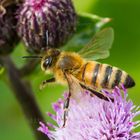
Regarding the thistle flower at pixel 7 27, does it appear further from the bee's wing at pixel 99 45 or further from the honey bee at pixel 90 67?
the bee's wing at pixel 99 45

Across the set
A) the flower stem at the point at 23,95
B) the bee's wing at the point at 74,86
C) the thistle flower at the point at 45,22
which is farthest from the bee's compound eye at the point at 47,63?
Result: the flower stem at the point at 23,95

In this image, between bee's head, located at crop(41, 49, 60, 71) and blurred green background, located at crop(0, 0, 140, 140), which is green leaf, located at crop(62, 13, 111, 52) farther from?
bee's head, located at crop(41, 49, 60, 71)

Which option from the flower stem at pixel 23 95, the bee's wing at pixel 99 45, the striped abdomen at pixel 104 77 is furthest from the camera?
the flower stem at pixel 23 95

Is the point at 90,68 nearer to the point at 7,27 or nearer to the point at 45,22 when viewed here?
the point at 45,22

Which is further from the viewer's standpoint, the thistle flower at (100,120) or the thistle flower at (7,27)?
the thistle flower at (7,27)

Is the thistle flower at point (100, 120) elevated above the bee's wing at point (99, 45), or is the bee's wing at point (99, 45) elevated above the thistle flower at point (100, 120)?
the bee's wing at point (99, 45)

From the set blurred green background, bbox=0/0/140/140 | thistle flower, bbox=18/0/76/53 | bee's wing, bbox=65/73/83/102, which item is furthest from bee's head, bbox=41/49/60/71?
blurred green background, bbox=0/0/140/140

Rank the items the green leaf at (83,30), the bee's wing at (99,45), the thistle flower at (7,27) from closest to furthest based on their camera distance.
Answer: the bee's wing at (99,45) < the thistle flower at (7,27) < the green leaf at (83,30)
